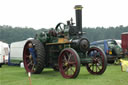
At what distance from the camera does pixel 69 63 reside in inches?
311

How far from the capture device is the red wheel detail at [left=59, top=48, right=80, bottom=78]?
24.6ft

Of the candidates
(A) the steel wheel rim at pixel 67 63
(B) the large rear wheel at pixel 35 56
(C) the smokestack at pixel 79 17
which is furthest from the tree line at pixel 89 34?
(A) the steel wheel rim at pixel 67 63

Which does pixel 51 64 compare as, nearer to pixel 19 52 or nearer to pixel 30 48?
pixel 30 48

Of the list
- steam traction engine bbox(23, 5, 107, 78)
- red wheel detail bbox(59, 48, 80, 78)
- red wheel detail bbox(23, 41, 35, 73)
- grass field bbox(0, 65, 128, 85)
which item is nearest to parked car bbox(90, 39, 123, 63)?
steam traction engine bbox(23, 5, 107, 78)

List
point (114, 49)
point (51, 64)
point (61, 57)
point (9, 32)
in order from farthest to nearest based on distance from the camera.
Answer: point (9, 32), point (114, 49), point (51, 64), point (61, 57)

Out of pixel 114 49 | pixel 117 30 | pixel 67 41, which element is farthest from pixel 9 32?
pixel 67 41

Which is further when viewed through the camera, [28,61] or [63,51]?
[28,61]

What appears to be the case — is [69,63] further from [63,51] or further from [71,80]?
[71,80]

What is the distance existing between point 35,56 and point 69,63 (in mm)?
2443

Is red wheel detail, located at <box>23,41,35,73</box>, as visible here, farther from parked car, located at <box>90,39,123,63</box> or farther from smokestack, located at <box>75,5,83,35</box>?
parked car, located at <box>90,39,123,63</box>

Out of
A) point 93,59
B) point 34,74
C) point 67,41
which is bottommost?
point 34,74

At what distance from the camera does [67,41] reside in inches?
346

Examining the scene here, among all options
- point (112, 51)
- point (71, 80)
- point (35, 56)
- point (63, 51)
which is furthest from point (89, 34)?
point (71, 80)

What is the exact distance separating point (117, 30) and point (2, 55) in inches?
2251
